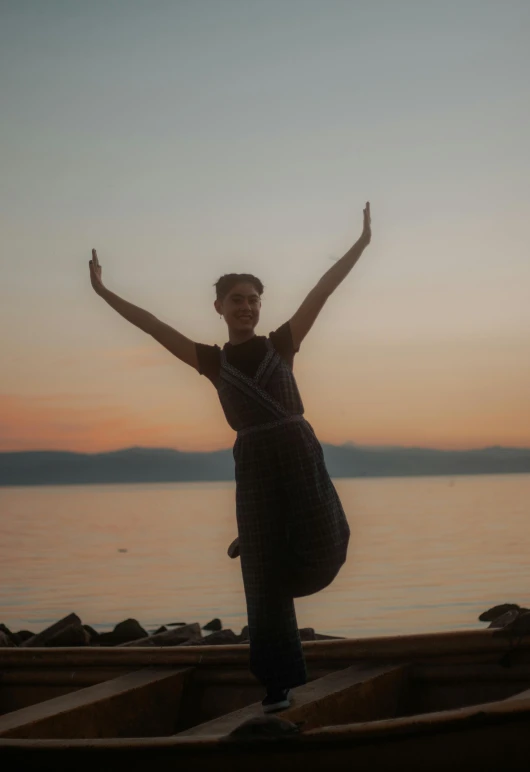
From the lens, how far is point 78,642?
1086cm

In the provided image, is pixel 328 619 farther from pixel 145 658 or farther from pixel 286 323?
pixel 286 323

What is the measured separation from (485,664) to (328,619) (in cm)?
1356

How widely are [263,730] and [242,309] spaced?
73.5 inches

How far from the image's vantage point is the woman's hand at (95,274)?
5.13m

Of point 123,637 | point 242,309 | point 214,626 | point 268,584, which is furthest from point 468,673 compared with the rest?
point 214,626

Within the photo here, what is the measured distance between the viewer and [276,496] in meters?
4.51

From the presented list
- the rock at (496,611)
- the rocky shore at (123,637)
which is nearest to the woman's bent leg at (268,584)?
the rocky shore at (123,637)

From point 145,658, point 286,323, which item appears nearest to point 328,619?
point 145,658

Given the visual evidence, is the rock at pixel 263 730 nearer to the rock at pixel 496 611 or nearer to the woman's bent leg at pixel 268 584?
the woman's bent leg at pixel 268 584

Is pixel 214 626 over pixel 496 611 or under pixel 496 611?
under

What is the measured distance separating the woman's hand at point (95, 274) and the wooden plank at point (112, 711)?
1996mm

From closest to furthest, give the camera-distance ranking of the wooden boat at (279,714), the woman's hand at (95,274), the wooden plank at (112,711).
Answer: the wooden boat at (279,714)
the wooden plank at (112,711)
the woman's hand at (95,274)

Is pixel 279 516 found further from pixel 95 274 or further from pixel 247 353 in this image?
pixel 95 274

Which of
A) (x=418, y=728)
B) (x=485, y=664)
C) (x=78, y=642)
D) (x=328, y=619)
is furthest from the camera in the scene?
(x=328, y=619)
